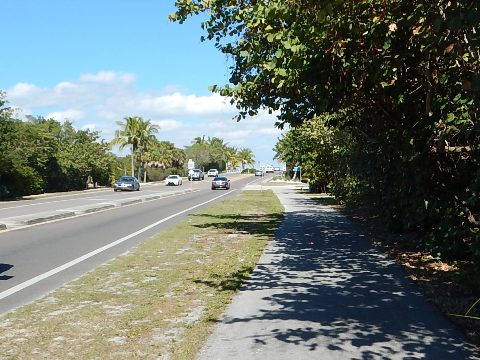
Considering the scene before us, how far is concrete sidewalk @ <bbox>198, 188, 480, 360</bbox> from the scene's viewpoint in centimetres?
495

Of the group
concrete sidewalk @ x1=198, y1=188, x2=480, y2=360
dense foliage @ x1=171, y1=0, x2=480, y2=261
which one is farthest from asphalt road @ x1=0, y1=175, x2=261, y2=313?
dense foliage @ x1=171, y1=0, x2=480, y2=261

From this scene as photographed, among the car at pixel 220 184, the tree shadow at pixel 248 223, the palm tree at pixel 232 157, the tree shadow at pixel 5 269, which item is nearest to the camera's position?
the tree shadow at pixel 5 269

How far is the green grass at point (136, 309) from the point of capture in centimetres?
507

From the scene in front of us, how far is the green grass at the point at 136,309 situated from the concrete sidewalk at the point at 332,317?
318 mm

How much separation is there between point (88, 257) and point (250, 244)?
376 centimetres

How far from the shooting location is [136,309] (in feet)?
21.6

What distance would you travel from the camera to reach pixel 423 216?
10.9 metres

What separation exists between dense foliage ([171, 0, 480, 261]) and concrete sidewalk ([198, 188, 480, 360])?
1.25 metres

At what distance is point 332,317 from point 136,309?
7.65 ft

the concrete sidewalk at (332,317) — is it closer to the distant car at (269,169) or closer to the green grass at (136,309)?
the green grass at (136,309)

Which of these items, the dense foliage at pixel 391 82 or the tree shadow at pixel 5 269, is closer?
the dense foliage at pixel 391 82

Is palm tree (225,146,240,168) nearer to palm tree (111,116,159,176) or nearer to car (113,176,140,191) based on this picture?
palm tree (111,116,159,176)

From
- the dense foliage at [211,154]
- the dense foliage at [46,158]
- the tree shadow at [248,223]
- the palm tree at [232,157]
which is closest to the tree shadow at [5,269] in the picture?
the tree shadow at [248,223]

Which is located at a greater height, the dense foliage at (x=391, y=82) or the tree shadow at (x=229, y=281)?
the dense foliage at (x=391, y=82)
